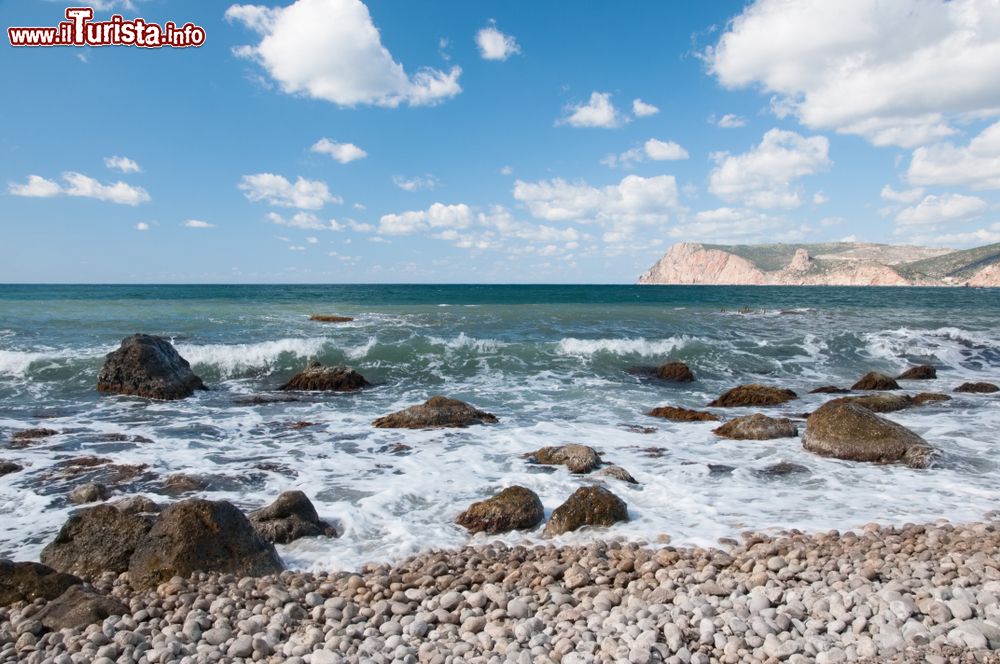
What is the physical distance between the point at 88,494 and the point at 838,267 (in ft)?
611

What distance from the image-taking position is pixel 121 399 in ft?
45.2

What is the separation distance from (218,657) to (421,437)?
253 inches

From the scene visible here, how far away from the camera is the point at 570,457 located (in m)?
8.43

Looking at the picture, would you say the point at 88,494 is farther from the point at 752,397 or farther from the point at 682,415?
the point at 752,397

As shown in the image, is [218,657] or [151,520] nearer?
[218,657]

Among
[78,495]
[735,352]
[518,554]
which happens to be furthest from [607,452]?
[735,352]

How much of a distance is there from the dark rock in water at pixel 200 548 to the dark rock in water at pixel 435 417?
5.59 meters

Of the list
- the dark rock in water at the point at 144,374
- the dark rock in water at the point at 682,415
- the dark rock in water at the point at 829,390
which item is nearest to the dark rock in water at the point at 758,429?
the dark rock in water at the point at 682,415

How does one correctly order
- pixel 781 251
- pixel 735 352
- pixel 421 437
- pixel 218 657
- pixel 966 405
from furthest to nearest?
pixel 781 251 < pixel 735 352 < pixel 966 405 < pixel 421 437 < pixel 218 657

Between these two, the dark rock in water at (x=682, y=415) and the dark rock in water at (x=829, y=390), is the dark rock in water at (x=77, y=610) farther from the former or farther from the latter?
the dark rock in water at (x=829, y=390)

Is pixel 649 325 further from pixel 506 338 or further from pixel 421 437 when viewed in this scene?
pixel 421 437

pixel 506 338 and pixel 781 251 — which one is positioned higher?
pixel 781 251

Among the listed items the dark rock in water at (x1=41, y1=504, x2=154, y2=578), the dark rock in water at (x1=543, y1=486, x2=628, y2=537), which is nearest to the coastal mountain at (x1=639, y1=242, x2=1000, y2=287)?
the dark rock in water at (x1=543, y1=486, x2=628, y2=537)

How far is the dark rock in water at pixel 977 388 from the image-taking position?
14.2 m
